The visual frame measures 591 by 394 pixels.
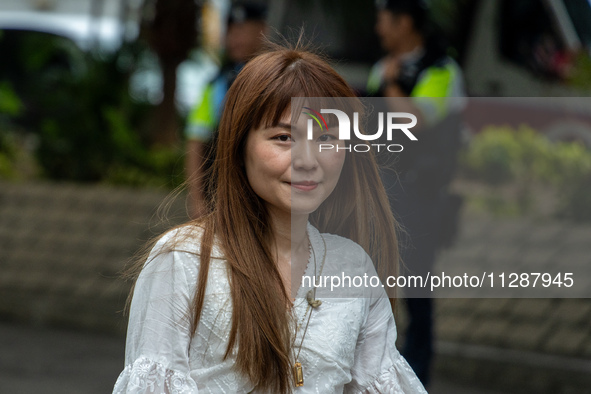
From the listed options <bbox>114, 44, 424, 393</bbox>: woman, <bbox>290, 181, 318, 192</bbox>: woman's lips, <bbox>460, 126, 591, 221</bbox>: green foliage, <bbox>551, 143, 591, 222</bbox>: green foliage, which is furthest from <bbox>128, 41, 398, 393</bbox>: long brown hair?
<bbox>551, 143, 591, 222</bbox>: green foliage

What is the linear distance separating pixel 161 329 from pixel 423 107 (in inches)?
47.6

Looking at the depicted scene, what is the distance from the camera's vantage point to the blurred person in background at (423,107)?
2.96 meters

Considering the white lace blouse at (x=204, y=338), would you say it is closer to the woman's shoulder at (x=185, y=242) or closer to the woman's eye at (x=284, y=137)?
the woman's shoulder at (x=185, y=242)

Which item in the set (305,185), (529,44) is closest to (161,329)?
Result: (305,185)

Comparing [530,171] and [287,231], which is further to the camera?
[530,171]

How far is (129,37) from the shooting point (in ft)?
30.2

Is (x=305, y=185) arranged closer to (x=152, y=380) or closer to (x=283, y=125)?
(x=283, y=125)

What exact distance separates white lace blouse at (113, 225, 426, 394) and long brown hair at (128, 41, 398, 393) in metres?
0.02

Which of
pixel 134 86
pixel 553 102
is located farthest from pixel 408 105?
pixel 134 86

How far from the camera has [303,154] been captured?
74.6 inches

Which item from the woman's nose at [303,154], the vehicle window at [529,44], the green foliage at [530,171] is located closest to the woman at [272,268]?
the woman's nose at [303,154]

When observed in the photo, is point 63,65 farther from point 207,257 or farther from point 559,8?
point 207,257

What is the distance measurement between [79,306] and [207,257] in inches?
199

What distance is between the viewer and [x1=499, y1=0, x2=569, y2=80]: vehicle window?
652cm
